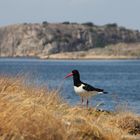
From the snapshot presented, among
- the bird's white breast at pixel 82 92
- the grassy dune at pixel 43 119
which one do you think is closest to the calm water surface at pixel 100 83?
the bird's white breast at pixel 82 92

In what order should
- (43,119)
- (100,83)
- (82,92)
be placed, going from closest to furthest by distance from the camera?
(43,119)
(82,92)
(100,83)

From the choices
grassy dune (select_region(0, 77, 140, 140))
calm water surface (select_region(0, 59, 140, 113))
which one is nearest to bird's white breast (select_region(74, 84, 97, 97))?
calm water surface (select_region(0, 59, 140, 113))

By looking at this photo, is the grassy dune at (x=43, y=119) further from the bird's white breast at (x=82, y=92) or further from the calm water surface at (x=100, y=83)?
the calm water surface at (x=100, y=83)

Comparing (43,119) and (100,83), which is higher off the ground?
(43,119)

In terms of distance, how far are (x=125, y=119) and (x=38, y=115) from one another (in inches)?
178

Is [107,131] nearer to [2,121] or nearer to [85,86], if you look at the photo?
[2,121]

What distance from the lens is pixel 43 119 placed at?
10.0 m

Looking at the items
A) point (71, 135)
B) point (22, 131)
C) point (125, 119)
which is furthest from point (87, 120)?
point (125, 119)

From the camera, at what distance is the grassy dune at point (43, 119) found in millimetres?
9672

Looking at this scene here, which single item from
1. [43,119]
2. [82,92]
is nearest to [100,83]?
[82,92]

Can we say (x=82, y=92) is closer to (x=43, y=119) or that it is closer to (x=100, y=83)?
(x=43, y=119)

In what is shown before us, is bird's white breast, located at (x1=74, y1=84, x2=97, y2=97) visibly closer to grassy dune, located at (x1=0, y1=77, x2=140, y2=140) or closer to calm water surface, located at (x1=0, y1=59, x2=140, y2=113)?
calm water surface, located at (x1=0, y1=59, x2=140, y2=113)

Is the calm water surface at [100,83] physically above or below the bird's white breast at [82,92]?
below

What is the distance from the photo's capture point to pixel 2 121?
9.72 metres
